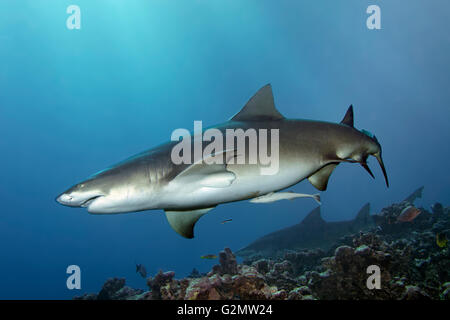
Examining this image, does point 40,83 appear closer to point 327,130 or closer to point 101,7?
point 101,7

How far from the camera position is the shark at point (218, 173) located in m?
2.29

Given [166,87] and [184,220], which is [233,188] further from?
[166,87]

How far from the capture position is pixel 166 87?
7550 cm

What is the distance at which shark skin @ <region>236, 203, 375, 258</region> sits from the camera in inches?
536

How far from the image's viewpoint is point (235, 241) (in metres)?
124

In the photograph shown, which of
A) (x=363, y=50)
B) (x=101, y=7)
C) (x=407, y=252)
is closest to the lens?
(x=407, y=252)

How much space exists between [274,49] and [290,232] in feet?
170

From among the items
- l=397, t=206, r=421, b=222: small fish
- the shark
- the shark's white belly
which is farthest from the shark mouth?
l=397, t=206, r=421, b=222: small fish

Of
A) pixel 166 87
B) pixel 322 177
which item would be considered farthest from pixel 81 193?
pixel 166 87

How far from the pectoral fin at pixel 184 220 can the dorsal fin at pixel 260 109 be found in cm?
143

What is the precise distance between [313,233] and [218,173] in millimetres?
13693

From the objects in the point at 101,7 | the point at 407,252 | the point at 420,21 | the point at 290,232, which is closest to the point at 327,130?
the point at 407,252

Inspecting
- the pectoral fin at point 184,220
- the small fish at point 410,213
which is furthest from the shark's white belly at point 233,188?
the small fish at point 410,213

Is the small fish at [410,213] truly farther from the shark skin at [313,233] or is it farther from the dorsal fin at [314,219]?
the dorsal fin at [314,219]
